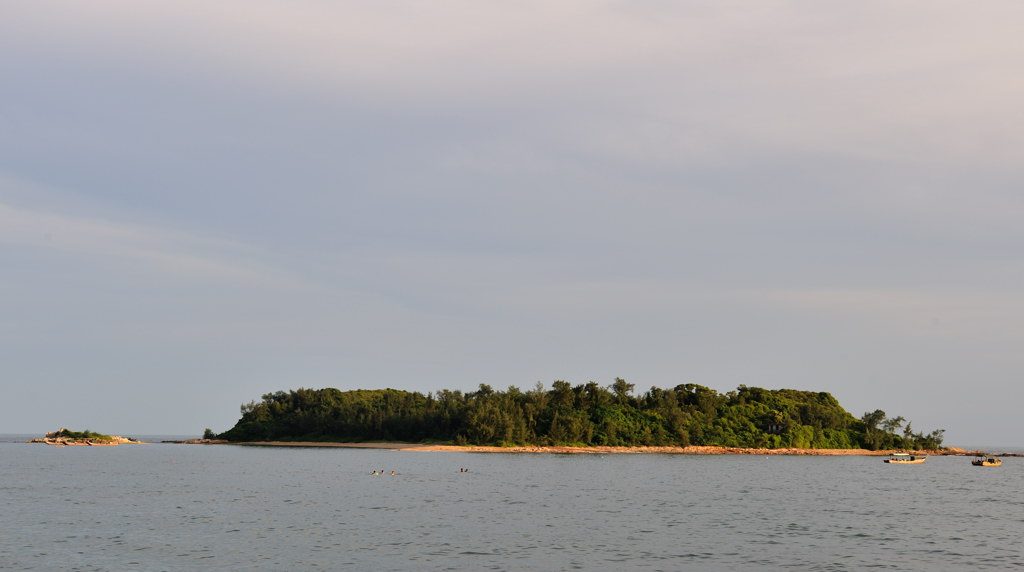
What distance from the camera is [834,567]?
51438mm

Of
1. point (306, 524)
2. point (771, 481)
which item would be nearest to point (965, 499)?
point (771, 481)

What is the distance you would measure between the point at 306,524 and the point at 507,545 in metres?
19.7

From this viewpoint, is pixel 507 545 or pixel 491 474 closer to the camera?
pixel 507 545

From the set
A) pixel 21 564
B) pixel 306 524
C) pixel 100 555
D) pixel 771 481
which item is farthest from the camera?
pixel 771 481

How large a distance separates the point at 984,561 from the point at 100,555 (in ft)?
182

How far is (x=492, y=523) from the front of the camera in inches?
2800

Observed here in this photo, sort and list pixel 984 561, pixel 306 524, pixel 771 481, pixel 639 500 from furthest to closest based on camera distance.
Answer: pixel 771 481 < pixel 639 500 < pixel 306 524 < pixel 984 561

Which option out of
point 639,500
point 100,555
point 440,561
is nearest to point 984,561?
point 440,561

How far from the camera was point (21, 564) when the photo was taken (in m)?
48.8

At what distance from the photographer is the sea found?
173ft

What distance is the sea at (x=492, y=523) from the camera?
52750 millimetres

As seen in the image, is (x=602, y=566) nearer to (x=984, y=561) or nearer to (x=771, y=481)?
(x=984, y=561)

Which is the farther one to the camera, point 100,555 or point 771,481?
point 771,481

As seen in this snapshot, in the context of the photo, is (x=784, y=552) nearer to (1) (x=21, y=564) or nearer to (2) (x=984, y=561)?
(2) (x=984, y=561)
